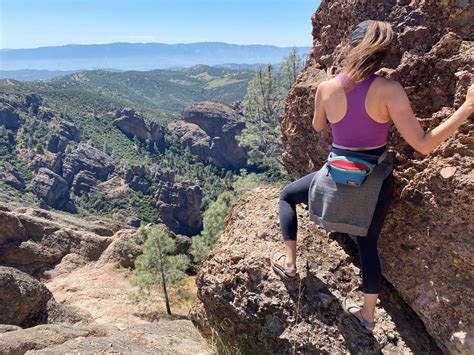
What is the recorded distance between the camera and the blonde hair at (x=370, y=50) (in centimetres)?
285

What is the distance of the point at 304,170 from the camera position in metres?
5.73

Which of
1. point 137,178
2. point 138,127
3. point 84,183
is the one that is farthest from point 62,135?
point 137,178

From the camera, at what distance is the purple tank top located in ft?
9.80

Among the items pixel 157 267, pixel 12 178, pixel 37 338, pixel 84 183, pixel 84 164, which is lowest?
pixel 84 183

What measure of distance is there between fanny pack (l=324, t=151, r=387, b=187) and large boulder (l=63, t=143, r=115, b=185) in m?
102

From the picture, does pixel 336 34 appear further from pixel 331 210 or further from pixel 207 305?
pixel 207 305

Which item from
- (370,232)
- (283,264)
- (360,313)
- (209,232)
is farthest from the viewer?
(209,232)

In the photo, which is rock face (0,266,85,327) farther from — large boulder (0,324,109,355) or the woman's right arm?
the woman's right arm

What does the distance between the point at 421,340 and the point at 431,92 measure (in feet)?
8.00

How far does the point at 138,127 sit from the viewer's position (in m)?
135

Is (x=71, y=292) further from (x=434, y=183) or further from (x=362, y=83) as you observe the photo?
(x=362, y=83)

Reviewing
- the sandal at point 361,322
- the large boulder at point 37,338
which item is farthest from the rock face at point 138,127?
the sandal at point 361,322

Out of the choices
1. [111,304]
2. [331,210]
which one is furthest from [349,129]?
[111,304]

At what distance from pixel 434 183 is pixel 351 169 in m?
0.98
